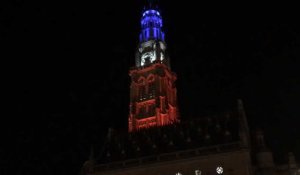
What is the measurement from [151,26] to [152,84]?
23.4m

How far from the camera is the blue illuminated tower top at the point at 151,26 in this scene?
141012 millimetres

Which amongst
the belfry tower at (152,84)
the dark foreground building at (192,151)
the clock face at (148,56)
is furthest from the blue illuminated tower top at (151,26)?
the dark foreground building at (192,151)

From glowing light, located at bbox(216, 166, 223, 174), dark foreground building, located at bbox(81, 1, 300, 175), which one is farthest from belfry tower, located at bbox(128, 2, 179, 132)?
glowing light, located at bbox(216, 166, 223, 174)

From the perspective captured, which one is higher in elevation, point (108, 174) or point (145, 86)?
point (145, 86)

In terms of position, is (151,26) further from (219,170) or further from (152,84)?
(219,170)

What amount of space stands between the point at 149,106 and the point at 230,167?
175 feet

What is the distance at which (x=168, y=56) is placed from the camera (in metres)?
139

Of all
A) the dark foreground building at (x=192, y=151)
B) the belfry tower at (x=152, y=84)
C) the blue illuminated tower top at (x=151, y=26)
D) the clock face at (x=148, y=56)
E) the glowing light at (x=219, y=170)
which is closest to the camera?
the glowing light at (x=219, y=170)

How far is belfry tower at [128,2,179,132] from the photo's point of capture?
123250 millimetres

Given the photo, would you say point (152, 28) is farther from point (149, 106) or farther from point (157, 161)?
point (157, 161)

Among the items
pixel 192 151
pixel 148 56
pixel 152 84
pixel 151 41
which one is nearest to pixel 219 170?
pixel 192 151

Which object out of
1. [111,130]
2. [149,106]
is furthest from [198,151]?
[149,106]

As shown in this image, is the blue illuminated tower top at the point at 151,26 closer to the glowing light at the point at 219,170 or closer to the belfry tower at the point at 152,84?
the belfry tower at the point at 152,84

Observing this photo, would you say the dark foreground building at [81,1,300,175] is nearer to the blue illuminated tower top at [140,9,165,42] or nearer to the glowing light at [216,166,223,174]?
the glowing light at [216,166,223,174]
